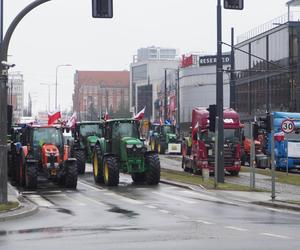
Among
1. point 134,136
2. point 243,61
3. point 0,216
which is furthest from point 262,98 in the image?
point 0,216

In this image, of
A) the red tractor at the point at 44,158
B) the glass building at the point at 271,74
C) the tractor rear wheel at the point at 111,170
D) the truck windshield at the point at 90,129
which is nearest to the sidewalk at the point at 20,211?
the red tractor at the point at 44,158

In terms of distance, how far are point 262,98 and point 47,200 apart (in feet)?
163

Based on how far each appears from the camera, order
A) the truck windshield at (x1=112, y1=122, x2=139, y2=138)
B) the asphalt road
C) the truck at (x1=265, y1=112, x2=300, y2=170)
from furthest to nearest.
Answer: the truck at (x1=265, y1=112, x2=300, y2=170) < the truck windshield at (x1=112, y1=122, x2=139, y2=138) < the asphalt road

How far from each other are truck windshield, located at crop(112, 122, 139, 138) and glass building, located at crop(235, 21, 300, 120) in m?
30.8

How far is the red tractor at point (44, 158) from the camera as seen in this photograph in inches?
963

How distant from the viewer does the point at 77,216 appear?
16531mm

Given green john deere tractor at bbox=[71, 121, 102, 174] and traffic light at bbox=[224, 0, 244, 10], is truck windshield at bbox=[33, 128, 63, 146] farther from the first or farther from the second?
traffic light at bbox=[224, 0, 244, 10]

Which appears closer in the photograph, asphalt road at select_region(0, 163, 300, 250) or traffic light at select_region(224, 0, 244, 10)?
asphalt road at select_region(0, 163, 300, 250)

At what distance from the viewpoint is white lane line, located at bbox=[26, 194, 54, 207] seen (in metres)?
19.6

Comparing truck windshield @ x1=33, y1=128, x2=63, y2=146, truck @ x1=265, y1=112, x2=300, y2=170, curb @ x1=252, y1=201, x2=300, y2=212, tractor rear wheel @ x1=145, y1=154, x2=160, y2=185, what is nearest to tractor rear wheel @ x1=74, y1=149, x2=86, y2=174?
truck windshield @ x1=33, y1=128, x2=63, y2=146

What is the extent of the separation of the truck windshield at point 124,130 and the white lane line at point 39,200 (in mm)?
6148

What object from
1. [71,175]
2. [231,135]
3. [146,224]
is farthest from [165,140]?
[146,224]

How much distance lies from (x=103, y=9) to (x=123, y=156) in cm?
1154

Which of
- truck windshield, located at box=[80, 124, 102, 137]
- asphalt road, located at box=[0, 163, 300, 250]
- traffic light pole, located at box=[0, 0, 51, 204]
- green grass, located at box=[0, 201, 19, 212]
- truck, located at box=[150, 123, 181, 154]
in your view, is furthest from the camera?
truck, located at box=[150, 123, 181, 154]
